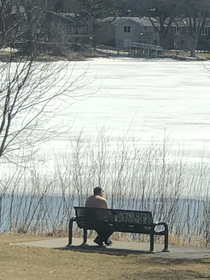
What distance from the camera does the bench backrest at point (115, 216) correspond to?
29.9ft

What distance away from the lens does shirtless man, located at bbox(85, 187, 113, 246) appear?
31.2 feet

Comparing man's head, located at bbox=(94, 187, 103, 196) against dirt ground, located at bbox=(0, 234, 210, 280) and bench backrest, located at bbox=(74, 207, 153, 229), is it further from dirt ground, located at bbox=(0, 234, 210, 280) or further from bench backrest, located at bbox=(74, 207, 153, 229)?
dirt ground, located at bbox=(0, 234, 210, 280)

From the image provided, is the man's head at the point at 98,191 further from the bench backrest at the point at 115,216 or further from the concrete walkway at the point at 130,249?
the concrete walkway at the point at 130,249

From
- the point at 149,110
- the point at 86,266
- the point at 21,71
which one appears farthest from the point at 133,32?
the point at 86,266

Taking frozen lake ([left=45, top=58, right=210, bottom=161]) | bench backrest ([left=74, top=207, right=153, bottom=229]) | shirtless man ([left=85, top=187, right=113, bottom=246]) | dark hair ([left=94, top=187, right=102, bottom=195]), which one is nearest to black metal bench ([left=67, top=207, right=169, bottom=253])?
bench backrest ([left=74, top=207, right=153, bottom=229])

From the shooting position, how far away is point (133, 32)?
321ft

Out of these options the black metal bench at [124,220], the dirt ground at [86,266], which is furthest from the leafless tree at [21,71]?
the dirt ground at [86,266]

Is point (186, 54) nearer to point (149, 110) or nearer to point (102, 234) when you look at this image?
point (149, 110)

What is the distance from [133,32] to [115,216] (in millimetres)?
90160

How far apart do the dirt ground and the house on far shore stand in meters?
86.9

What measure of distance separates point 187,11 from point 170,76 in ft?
141

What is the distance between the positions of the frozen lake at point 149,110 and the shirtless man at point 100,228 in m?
4.23

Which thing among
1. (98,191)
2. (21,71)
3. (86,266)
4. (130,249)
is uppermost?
(21,71)

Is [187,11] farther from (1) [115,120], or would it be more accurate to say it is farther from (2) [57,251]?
(2) [57,251]
